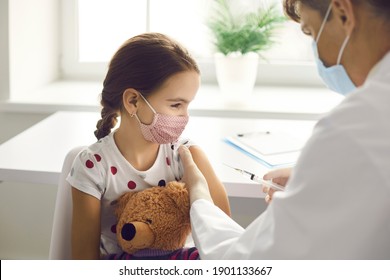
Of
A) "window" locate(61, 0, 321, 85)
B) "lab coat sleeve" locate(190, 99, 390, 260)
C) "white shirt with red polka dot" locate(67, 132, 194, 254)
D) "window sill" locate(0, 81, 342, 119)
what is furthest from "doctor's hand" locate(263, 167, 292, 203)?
"window" locate(61, 0, 321, 85)

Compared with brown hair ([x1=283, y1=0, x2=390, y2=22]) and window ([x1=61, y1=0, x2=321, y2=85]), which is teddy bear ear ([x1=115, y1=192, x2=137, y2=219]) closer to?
brown hair ([x1=283, y1=0, x2=390, y2=22])

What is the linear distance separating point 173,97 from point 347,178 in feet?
2.28

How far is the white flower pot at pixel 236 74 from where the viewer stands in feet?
8.69

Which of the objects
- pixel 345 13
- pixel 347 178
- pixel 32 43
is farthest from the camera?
pixel 32 43

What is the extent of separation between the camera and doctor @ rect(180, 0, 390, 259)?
1009 mm

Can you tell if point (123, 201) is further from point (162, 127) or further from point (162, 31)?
point (162, 31)

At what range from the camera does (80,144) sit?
6.68 ft

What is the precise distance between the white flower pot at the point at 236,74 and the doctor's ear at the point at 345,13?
1457 mm

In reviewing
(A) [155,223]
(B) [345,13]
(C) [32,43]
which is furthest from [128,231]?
(C) [32,43]

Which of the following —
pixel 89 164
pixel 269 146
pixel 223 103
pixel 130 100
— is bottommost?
pixel 223 103

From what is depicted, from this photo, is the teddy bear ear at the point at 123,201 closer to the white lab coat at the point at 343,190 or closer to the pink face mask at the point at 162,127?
the pink face mask at the point at 162,127
